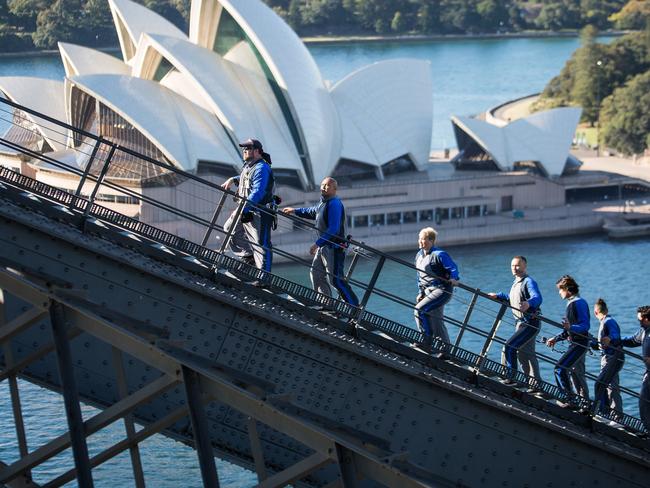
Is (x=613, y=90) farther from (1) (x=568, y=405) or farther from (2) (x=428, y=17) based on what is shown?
(1) (x=568, y=405)

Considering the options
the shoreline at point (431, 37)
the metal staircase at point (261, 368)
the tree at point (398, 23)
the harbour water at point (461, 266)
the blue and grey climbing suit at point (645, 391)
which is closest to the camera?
the metal staircase at point (261, 368)

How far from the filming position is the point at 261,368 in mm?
8086

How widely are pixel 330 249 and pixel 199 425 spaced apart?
2.89 meters

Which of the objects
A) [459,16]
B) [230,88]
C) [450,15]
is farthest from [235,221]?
[459,16]

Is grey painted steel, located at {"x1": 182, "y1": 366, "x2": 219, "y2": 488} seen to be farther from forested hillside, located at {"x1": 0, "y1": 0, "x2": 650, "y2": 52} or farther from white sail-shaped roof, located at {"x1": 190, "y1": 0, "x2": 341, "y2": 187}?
forested hillside, located at {"x1": 0, "y1": 0, "x2": 650, "y2": 52}

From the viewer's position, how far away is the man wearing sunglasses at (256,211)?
8.69 m

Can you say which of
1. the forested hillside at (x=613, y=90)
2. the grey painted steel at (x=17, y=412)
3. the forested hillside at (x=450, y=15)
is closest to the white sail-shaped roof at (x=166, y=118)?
the forested hillside at (x=613, y=90)

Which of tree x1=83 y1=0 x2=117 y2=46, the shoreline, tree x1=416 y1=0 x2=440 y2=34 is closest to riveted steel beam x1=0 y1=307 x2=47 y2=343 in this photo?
tree x1=83 y1=0 x2=117 y2=46

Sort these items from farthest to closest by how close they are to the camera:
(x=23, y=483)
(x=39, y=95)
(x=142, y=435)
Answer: (x=39, y=95) < (x=23, y=483) < (x=142, y=435)

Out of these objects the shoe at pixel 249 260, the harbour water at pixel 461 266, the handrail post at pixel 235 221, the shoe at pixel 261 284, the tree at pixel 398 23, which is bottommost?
the harbour water at pixel 461 266

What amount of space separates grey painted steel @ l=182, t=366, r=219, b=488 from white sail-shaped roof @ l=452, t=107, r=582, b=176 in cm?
3704

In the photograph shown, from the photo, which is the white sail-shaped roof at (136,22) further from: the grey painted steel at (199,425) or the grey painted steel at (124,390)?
the grey painted steel at (199,425)

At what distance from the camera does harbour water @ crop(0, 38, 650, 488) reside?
17.2 metres

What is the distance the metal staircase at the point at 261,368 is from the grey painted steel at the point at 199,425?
0.65 meters
